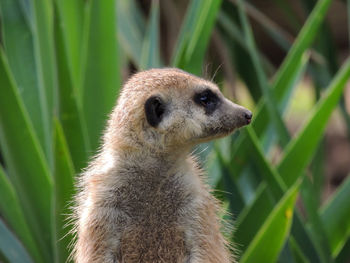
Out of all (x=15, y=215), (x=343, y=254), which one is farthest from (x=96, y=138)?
(x=343, y=254)

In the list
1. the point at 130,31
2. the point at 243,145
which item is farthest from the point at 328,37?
the point at 243,145

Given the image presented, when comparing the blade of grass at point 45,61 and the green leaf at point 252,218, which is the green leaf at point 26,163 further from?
the green leaf at point 252,218

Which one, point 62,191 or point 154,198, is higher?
point 154,198

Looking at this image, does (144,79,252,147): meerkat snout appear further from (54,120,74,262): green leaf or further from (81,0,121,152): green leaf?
(81,0,121,152): green leaf

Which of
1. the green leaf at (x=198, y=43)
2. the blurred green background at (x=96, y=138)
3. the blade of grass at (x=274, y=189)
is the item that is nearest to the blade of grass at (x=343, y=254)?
the blurred green background at (x=96, y=138)

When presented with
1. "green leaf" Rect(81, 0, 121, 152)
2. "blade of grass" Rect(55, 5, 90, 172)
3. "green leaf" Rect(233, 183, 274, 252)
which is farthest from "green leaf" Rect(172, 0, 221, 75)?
"green leaf" Rect(233, 183, 274, 252)

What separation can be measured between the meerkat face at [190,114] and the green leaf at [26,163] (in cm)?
60

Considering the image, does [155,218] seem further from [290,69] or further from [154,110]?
[290,69]

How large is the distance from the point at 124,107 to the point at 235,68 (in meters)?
2.30

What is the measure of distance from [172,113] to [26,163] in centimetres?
64

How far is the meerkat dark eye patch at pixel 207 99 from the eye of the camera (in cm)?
185

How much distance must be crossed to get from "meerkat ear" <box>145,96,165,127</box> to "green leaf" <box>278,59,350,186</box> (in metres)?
0.67

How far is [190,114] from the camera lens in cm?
185

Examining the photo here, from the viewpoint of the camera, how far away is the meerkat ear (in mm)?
1786
